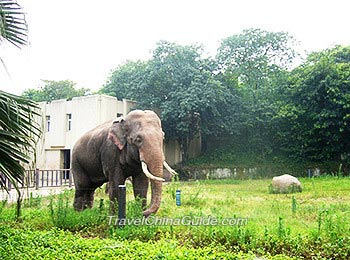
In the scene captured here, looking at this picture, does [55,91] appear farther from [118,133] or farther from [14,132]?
[14,132]

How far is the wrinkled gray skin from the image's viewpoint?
7.49 meters

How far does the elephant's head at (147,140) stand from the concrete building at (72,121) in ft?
55.1

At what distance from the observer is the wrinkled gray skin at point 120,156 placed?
7.49 meters

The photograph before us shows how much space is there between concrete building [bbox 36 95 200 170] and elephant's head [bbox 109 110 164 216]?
1681cm

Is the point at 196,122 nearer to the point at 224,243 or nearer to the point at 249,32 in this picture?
the point at 249,32

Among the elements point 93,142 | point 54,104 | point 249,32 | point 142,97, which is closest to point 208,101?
point 142,97

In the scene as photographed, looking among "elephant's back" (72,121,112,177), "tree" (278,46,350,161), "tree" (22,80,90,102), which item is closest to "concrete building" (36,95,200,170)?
"tree" (278,46,350,161)

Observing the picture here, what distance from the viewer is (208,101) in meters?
24.8

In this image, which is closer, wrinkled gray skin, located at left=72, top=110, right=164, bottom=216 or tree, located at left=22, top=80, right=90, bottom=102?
wrinkled gray skin, located at left=72, top=110, right=164, bottom=216

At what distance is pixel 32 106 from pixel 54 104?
76.8 ft

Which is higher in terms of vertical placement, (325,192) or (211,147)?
(211,147)

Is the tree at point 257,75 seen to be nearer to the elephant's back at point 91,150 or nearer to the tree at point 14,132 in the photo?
the elephant's back at point 91,150

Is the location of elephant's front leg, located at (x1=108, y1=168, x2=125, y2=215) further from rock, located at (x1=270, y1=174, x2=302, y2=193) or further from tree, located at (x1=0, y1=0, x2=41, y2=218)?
rock, located at (x1=270, y1=174, x2=302, y2=193)

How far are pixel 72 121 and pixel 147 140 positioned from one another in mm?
19824
